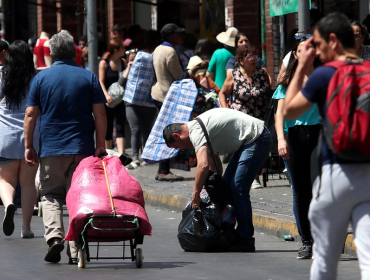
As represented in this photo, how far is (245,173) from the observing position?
9008 mm

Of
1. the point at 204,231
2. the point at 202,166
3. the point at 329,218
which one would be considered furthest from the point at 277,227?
the point at 329,218

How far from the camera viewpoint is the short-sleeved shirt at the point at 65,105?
8328mm

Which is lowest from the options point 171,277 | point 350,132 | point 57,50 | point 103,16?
A: point 171,277

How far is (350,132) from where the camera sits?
5.18 meters

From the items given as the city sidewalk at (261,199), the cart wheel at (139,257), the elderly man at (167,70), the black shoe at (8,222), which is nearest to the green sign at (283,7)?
the elderly man at (167,70)

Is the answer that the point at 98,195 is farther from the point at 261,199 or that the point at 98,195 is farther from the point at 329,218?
the point at 261,199

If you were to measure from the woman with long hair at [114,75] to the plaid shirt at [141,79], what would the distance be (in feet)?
2.58

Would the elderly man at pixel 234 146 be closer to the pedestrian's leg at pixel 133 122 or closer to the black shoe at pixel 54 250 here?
the black shoe at pixel 54 250

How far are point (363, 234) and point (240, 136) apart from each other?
3.73m

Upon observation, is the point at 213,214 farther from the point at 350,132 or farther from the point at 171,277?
the point at 350,132

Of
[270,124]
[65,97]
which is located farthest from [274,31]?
[65,97]

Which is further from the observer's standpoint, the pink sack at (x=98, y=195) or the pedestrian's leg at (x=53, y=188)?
the pedestrian's leg at (x=53, y=188)

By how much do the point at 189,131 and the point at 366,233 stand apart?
11.7 ft

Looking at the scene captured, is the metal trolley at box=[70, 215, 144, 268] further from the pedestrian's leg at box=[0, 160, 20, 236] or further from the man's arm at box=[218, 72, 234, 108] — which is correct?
the man's arm at box=[218, 72, 234, 108]
